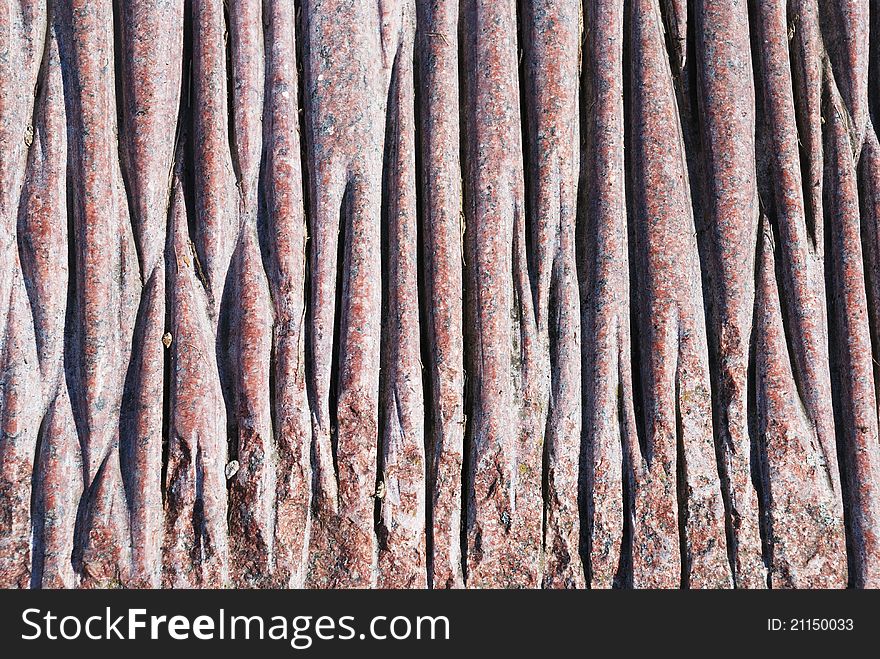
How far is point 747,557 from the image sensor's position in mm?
3424

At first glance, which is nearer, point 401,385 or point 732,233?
A: point 401,385

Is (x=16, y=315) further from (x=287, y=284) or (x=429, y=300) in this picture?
(x=429, y=300)

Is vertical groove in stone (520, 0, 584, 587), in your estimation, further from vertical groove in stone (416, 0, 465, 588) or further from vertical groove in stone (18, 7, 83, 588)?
vertical groove in stone (18, 7, 83, 588)

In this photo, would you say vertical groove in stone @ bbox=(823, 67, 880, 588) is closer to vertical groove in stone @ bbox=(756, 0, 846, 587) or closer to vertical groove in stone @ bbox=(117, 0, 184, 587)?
vertical groove in stone @ bbox=(756, 0, 846, 587)

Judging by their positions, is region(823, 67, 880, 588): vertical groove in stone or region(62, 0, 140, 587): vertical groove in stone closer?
region(62, 0, 140, 587): vertical groove in stone

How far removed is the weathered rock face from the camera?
343 cm

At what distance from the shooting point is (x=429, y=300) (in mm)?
3527

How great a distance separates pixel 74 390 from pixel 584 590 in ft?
8.30

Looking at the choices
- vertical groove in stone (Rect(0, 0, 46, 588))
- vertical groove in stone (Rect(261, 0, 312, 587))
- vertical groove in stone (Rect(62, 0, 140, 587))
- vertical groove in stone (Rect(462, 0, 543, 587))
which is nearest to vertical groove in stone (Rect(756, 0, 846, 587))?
vertical groove in stone (Rect(462, 0, 543, 587))

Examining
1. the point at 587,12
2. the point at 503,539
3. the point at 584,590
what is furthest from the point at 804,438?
the point at 587,12

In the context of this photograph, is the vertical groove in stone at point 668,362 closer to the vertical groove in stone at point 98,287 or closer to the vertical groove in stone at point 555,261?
the vertical groove in stone at point 555,261

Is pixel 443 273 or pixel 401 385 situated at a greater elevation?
pixel 443 273

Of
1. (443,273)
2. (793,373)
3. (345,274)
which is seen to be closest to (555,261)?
(443,273)

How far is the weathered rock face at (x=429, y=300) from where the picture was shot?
3428mm
